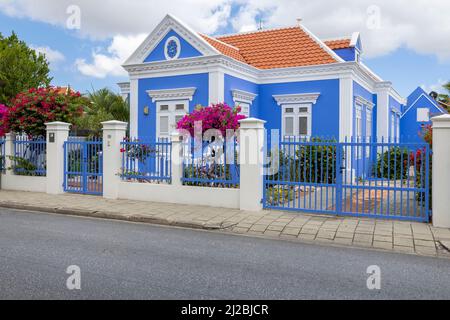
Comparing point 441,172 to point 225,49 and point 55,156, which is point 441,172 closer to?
point 55,156

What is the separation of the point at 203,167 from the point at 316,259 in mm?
4818

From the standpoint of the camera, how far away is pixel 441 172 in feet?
25.4

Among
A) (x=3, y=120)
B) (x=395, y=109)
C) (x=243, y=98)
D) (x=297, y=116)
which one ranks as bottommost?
(x=3, y=120)

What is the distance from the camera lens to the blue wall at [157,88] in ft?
48.5

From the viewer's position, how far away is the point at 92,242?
6656 mm

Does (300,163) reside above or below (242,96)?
below

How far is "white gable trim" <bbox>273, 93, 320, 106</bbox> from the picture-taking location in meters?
15.7

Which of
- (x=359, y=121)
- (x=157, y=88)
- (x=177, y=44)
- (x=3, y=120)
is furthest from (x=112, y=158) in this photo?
(x=359, y=121)

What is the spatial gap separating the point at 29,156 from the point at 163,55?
6038 mm

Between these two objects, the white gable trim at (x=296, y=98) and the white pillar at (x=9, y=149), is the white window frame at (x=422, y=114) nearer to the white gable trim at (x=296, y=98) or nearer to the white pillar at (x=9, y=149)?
the white gable trim at (x=296, y=98)

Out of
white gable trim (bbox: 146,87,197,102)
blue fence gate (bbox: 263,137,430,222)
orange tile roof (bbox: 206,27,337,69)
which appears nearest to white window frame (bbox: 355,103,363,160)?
orange tile roof (bbox: 206,27,337,69)

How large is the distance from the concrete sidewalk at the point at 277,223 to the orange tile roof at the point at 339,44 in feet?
35.0
